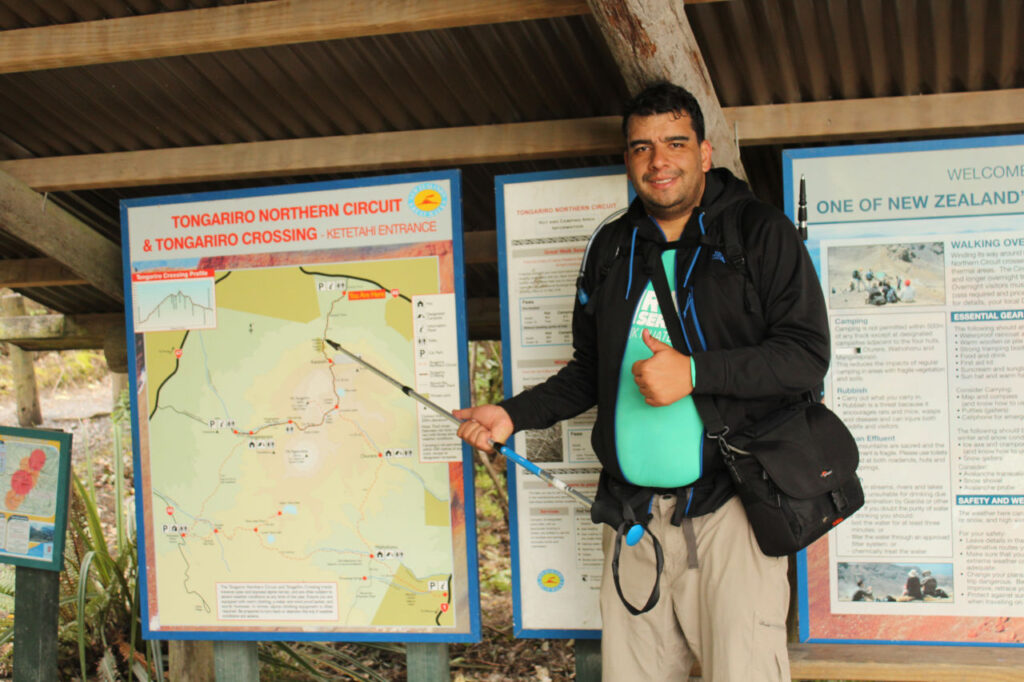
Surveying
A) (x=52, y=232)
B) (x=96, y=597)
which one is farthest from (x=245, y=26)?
(x=96, y=597)

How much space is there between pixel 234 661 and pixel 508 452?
1772 mm

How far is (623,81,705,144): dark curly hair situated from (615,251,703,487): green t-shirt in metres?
0.41

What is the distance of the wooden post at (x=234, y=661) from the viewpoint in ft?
11.9

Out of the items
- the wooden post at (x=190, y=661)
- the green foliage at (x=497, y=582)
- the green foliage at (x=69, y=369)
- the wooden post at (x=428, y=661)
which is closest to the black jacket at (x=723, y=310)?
the wooden post at (x=428, y=661)

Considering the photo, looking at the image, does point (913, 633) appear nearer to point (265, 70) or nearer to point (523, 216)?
point (523, 216)

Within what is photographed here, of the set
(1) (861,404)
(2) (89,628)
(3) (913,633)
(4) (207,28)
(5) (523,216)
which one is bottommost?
(2) (89,628)

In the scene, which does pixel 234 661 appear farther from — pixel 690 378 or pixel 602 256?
pixel 690 378

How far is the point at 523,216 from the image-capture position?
323 cm

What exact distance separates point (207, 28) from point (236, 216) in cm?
82

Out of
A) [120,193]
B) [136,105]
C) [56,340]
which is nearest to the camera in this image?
[136,105]

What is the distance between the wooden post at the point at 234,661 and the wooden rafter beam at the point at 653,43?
2776 millimetres

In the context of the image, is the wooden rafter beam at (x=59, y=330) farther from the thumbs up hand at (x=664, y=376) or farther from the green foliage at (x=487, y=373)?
the thumbs up hand at (x=664, y=376)

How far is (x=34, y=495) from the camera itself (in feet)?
12.0

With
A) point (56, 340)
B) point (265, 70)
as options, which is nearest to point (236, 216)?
point (265, 70)
